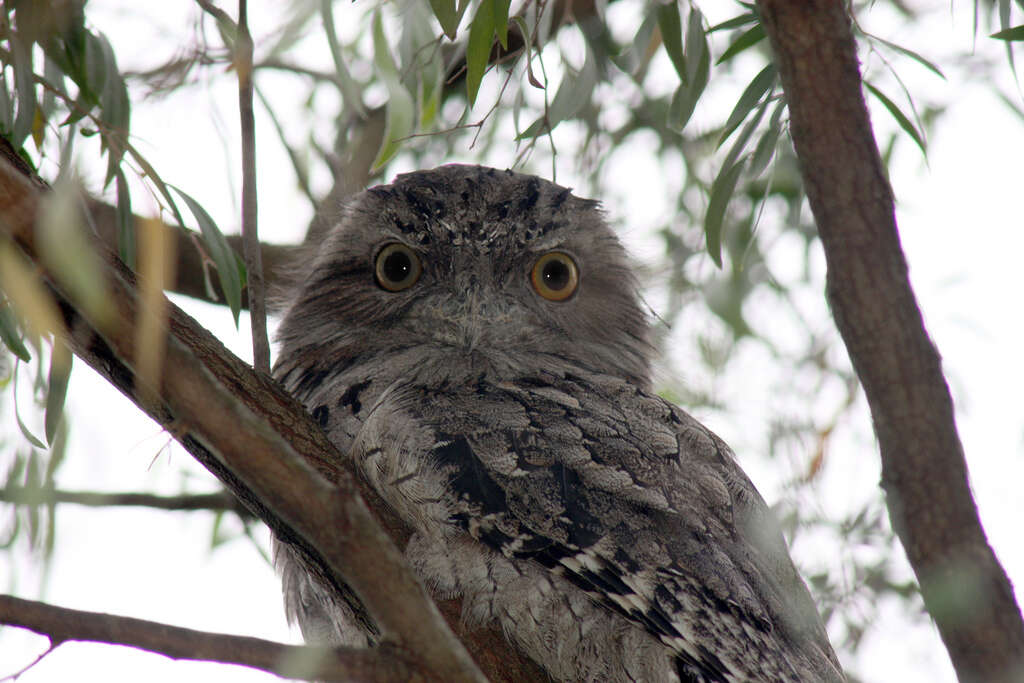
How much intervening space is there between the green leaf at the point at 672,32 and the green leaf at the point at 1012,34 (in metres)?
0.61

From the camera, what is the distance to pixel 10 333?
2.01 metres

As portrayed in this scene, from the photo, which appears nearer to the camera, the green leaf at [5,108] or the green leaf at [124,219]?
the green leaf at [5,108]

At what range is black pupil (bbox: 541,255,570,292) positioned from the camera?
9.30 feet

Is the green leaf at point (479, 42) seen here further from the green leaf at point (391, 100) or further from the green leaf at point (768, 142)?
the green leaf at point (768, 142)

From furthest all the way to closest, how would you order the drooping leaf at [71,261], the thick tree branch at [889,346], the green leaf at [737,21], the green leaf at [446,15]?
the green leaf at [737,21] → the green leaf at [446,15] → the drooping leaf at [71,261] → the thick tree branch at [889,346]

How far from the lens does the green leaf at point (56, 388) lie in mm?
2012

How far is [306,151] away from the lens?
4.22m

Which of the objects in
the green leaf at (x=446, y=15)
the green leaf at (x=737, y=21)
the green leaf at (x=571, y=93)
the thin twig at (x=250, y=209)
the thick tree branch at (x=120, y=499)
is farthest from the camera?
the thick tree branch at (x=120, y=499)

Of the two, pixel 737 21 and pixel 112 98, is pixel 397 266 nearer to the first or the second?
pixel 112 98

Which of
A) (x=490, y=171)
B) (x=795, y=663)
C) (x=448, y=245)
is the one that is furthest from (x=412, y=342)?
(x=795, y=663)

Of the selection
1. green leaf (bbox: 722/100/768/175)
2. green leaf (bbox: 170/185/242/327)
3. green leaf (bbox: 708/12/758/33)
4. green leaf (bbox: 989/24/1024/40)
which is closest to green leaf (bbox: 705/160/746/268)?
green leaf (bbox: 722/100/768/175)

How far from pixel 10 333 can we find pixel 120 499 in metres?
1.41

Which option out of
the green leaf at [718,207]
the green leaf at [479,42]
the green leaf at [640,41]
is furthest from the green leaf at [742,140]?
the green leaf at [479,42]

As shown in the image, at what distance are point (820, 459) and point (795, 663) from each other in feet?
6.06
